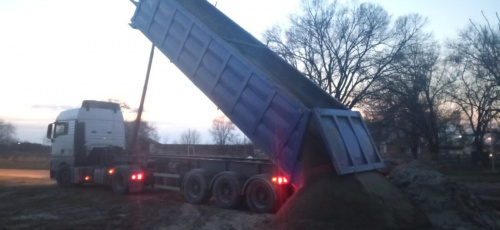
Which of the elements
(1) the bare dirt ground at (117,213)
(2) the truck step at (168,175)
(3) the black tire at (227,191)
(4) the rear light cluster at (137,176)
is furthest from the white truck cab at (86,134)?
(3) the black tire at (227,191)

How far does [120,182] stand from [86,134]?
3061mm

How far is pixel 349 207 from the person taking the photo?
27.2ft

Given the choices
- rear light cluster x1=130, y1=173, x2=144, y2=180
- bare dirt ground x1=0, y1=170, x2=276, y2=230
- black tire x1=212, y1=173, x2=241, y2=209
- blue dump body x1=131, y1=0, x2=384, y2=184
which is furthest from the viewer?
rear light cluster x1=130, y1=173, x2=144, y2=180

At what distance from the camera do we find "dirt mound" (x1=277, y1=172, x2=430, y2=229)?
8047 mm

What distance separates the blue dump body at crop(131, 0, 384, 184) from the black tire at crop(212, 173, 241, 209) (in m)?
1.56

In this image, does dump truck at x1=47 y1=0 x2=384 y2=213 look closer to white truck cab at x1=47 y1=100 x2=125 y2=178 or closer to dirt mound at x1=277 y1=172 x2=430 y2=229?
dirt mound at x1=277 y1=172 x2=430 y2=229

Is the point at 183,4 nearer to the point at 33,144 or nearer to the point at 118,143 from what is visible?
the point at 118,143

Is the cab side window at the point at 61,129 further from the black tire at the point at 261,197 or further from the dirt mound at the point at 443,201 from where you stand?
the dirt mound at the point at 443,201

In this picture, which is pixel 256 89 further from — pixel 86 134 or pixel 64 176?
pixel 64 176

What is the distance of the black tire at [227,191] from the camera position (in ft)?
38.6

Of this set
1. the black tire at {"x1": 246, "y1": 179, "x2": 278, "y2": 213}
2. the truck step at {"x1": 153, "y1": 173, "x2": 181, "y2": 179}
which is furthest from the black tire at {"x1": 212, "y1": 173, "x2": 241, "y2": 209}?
the truck step at {"x1": 153, "y1": 173, "x2": 181, "y2": 179}

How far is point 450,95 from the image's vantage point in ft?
139

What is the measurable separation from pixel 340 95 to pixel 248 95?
2635 centimetres

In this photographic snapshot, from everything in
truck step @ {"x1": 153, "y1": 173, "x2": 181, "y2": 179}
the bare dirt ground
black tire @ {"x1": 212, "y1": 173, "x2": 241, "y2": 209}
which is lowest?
the bare dirt ground
